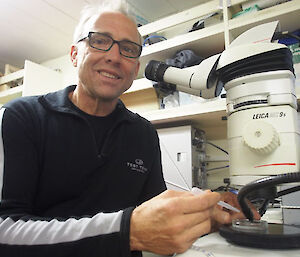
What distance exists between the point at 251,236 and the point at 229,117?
11.4 inches

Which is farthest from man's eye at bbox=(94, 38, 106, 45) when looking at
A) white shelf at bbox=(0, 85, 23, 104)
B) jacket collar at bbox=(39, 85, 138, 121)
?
white shelf at bbox=(0, 85, 23, 104)

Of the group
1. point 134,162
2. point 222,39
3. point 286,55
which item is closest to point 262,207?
point 286,55

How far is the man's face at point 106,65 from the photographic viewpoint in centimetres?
96

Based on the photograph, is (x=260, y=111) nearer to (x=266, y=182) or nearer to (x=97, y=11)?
(x=266, y=182)

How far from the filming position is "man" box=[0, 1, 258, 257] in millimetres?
450

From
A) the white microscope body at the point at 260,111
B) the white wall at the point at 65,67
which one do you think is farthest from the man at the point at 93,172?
the white wall at the point at 65,67

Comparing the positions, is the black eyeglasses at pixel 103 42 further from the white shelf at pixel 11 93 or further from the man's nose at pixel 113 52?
the white shelf at pixel 11 93

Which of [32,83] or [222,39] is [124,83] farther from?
[32,83]

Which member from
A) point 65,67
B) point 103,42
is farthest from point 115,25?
point 65,67

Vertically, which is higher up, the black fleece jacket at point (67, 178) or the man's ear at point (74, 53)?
the man's ear at point (74, 53)

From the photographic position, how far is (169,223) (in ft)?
1.41

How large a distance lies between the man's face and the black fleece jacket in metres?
0.11

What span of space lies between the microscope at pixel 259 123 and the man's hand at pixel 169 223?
0.07m

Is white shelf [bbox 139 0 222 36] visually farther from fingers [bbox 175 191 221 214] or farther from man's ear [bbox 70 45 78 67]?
fingers [bbox 175 191 221 214]
